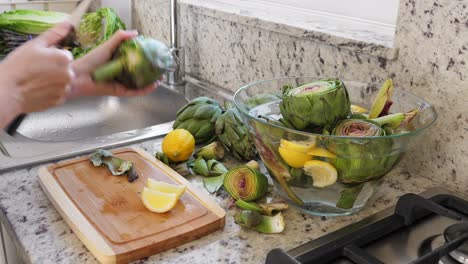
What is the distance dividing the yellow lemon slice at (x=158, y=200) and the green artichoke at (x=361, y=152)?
0.24 metres

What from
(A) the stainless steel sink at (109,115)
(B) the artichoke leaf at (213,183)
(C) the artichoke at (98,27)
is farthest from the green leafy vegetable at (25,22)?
(B) the artichoke leaf at (213,183)

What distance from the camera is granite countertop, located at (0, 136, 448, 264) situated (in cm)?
67

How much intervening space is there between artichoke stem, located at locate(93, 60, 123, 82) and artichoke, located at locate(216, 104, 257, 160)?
273 mm

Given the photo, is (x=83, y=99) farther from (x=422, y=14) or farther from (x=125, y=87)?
(x=422, y=14)

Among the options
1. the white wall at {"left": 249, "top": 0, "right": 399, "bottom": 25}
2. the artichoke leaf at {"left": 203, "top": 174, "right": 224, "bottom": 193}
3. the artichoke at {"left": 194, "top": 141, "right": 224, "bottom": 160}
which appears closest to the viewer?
the artichoke leaf at {"left": 203, "top": 174, "right": 224, "bottom": 193}

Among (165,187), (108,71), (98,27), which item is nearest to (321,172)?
(165,187)

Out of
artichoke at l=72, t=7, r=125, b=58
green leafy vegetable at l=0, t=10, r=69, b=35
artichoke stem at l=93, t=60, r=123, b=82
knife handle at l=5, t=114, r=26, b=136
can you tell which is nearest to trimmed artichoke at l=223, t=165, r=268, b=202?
artichoke stem at l=93, t=60, r=123, b=82

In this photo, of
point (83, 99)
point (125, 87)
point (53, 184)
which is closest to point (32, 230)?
point (53, 184)

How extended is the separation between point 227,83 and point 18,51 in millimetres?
717

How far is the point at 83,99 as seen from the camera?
1.56 metres

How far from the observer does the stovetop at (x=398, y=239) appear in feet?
2.05

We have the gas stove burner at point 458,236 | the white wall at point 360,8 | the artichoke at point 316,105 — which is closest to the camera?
the gas stove burner at point 458,236

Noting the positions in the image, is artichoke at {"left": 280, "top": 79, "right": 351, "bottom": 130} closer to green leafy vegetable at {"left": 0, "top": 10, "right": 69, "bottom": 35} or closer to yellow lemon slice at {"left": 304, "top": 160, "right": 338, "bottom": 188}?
yellow lemon slice at {"left": 304, "top": 160, "right": 338, "bottom": 188}

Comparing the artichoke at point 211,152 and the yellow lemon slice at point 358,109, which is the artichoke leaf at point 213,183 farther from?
the yellow lemon slice at point 358,109
